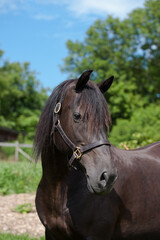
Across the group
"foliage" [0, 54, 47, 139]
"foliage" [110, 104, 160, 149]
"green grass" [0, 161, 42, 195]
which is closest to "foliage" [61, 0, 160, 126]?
"foliage" [110, 104, 160, 149]

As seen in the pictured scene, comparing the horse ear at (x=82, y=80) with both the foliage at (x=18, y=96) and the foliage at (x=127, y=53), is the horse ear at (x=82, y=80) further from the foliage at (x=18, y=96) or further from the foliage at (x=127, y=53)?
the foliage at (x=18, y=96)

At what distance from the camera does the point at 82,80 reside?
2.40 metres

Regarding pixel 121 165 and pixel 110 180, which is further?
pixel 121 165

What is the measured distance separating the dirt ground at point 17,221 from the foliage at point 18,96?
32.1 m

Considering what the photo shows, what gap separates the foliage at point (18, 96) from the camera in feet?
131

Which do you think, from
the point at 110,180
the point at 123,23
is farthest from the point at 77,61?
the point at 110,180

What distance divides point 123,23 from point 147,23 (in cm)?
228

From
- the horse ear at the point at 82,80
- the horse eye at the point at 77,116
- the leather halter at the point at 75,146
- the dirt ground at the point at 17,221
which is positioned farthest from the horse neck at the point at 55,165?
the dirt ground at the point at 17,221

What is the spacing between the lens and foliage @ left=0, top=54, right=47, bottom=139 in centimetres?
4003

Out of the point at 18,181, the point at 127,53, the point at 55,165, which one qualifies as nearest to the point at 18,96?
the point at 127,53

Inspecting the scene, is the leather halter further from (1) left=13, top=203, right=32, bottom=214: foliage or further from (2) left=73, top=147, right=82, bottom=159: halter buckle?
(1) left=13, top=203, right=32, bottom=214: foliage

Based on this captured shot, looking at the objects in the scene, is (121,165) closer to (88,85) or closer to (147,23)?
(88,85)

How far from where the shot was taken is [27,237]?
4504 mm

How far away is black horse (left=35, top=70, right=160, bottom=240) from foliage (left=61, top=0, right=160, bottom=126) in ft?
76.3
